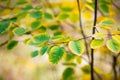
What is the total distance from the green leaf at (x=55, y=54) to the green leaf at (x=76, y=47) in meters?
0.04

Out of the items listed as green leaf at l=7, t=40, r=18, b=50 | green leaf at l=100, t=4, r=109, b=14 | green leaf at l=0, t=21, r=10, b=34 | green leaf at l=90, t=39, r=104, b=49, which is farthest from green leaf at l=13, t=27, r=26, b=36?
green leaf at l=100, t=4, r=109, b=14

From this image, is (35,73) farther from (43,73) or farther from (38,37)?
(38,37)

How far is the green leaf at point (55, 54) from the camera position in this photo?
3.38 ft

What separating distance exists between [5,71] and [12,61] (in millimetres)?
232

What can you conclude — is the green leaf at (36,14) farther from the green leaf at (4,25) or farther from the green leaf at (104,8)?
the green leaf at (104,8)

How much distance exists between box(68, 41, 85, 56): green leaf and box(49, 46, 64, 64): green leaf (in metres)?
0.04

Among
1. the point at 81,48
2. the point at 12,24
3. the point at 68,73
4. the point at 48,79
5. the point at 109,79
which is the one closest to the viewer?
the point at 81,48

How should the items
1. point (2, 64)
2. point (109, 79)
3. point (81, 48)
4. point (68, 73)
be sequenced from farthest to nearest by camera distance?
point (2, 64) → point (109, 79) → point (68, 73) → point (81, 48)

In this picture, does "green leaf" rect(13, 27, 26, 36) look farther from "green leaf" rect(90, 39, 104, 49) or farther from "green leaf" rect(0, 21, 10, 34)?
"green leaf" rect(90, 39, 104, 49)

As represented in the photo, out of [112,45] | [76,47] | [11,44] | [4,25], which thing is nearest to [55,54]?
[76,47]

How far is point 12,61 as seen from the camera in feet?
11.3

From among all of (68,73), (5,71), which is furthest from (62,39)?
(5,71)

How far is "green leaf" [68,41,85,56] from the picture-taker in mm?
1032

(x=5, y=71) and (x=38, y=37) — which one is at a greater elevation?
(x=38, y=37)
